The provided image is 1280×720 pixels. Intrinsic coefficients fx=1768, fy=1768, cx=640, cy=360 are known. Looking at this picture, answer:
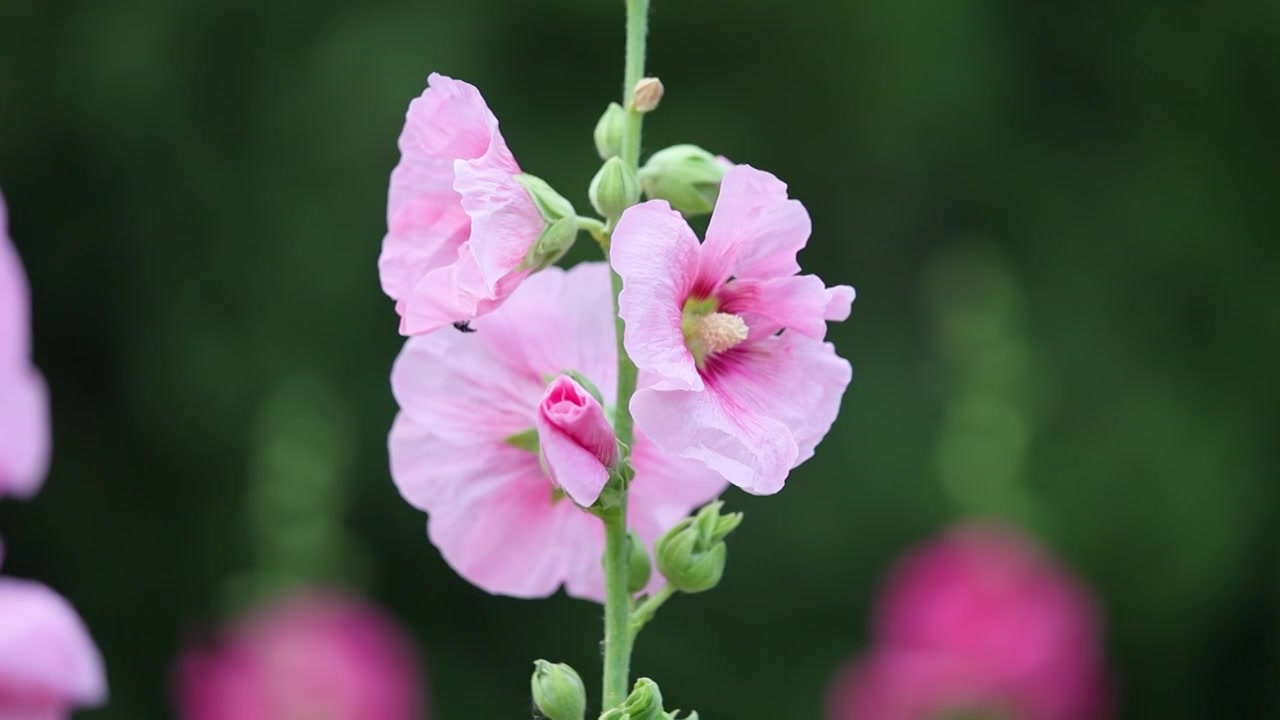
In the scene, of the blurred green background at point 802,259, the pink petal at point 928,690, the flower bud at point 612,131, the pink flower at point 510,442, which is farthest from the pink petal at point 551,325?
the blurred green background at point 802,259

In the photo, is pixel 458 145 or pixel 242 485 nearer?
pixel 458 145

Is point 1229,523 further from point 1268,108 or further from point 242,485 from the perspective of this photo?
point 242,485

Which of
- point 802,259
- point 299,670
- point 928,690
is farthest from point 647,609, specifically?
point 802,259

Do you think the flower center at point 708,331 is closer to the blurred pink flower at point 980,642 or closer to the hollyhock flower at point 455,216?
the hollyhock flower at point 455,216

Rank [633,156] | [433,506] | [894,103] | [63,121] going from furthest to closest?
[894,103] → [63,121] → [433,506] → [633,156]

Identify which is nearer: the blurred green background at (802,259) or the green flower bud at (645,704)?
the green flower bud at (645,704)

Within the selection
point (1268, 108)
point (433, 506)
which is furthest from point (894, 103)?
point (433, 506)

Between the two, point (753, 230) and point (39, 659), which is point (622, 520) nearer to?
point (753, 230)
